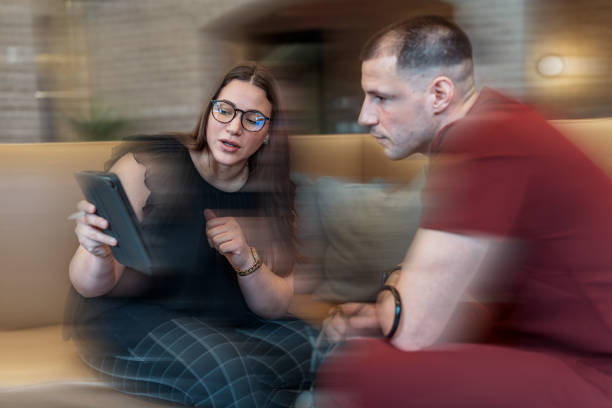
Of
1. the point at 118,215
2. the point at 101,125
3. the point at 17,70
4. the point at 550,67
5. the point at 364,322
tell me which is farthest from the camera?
the point at 17,70

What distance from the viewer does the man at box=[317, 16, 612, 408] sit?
2.41 feet

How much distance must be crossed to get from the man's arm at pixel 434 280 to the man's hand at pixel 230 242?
0.41 m

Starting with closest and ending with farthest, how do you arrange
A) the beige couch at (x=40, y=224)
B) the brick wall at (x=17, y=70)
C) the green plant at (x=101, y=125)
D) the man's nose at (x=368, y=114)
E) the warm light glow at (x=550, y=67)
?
the man's nose at (x=368, y=114), the beige couch at (x=40, y=224), the green plant at (x=101, y=125), the warm light glow at (x=550, y=67), the brick wall at (x=17, y=70)

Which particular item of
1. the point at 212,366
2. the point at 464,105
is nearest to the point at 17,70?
the point at 212,366

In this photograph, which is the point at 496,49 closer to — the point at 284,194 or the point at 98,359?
the point at 284,194

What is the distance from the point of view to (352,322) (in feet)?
2.91

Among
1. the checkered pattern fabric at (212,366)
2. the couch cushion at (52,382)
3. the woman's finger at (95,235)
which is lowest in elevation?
the couch cushion at (52,382)

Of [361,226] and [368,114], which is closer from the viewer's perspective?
[368,114]

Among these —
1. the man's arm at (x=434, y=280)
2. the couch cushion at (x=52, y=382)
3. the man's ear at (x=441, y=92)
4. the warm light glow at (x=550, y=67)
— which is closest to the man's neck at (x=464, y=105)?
the man's ear at (x=441, y=92)

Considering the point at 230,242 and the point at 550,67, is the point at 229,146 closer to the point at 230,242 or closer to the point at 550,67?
the point at 230,242

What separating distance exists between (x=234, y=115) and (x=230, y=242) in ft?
0.81

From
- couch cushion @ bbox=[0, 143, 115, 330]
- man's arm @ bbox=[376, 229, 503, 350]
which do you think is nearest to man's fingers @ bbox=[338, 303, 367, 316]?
man's arm @ bbox=[376, 229, 503, 350]

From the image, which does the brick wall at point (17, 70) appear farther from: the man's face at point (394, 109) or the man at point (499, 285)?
the man at point (499, 285)

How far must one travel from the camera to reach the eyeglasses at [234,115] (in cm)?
117
